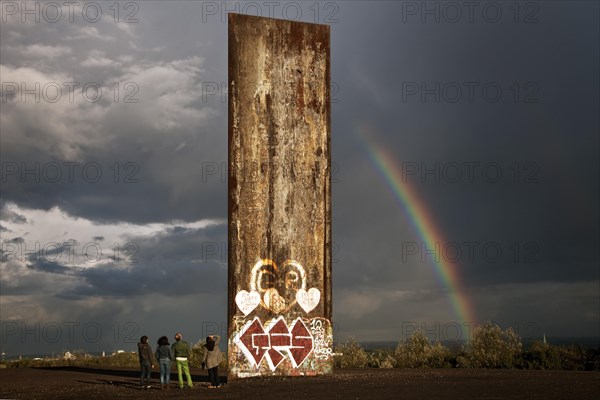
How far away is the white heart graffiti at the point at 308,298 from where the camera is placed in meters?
26.9

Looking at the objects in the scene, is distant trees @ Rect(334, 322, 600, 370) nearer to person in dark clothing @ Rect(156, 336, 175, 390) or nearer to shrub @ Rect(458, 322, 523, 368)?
shrub @ Rect(458, 322, 523, 368)

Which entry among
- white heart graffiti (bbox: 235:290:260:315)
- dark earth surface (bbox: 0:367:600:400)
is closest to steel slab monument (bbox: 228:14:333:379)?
white heart graffiti (bbox: 235:290:260:315)

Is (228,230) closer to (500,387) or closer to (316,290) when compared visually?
(316,290)

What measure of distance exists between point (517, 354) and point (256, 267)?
15001 mm

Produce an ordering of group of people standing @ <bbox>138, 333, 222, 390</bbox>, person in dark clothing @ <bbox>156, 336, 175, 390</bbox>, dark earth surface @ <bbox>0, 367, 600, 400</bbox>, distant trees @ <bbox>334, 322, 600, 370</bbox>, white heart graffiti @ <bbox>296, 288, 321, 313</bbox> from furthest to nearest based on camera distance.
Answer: distant trees @ <bbox>334, 322, 600, 370</bbox> → white heart graffiti @ <bbox>296, 288, 321, 313</bbox> → person in dark clothing @ <bbox>156, 336, 175, 390</bbox> → group of people standing @ <bbox>138, 333, 222, 390</bbox> → dark earth surface @ <bbox>0, 367, 600, 400</bbox>

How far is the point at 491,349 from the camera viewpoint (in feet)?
115

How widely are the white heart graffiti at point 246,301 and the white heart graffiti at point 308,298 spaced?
165 cm

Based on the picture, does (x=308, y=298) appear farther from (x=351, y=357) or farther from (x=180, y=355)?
(x=351, y=357)

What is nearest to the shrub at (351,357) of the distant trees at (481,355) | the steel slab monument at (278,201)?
the distant trees at (481,355)

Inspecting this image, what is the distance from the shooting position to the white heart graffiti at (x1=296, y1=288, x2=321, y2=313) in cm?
2694

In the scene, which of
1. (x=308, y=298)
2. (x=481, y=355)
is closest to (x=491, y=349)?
(x=481, y=355)

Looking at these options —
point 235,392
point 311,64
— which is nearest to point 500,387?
point 235,392

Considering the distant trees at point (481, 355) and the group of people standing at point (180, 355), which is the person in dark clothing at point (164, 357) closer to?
the group of people standing at point (180, 355)

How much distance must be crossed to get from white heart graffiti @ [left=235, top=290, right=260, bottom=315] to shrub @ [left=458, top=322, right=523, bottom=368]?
12.6 meters
